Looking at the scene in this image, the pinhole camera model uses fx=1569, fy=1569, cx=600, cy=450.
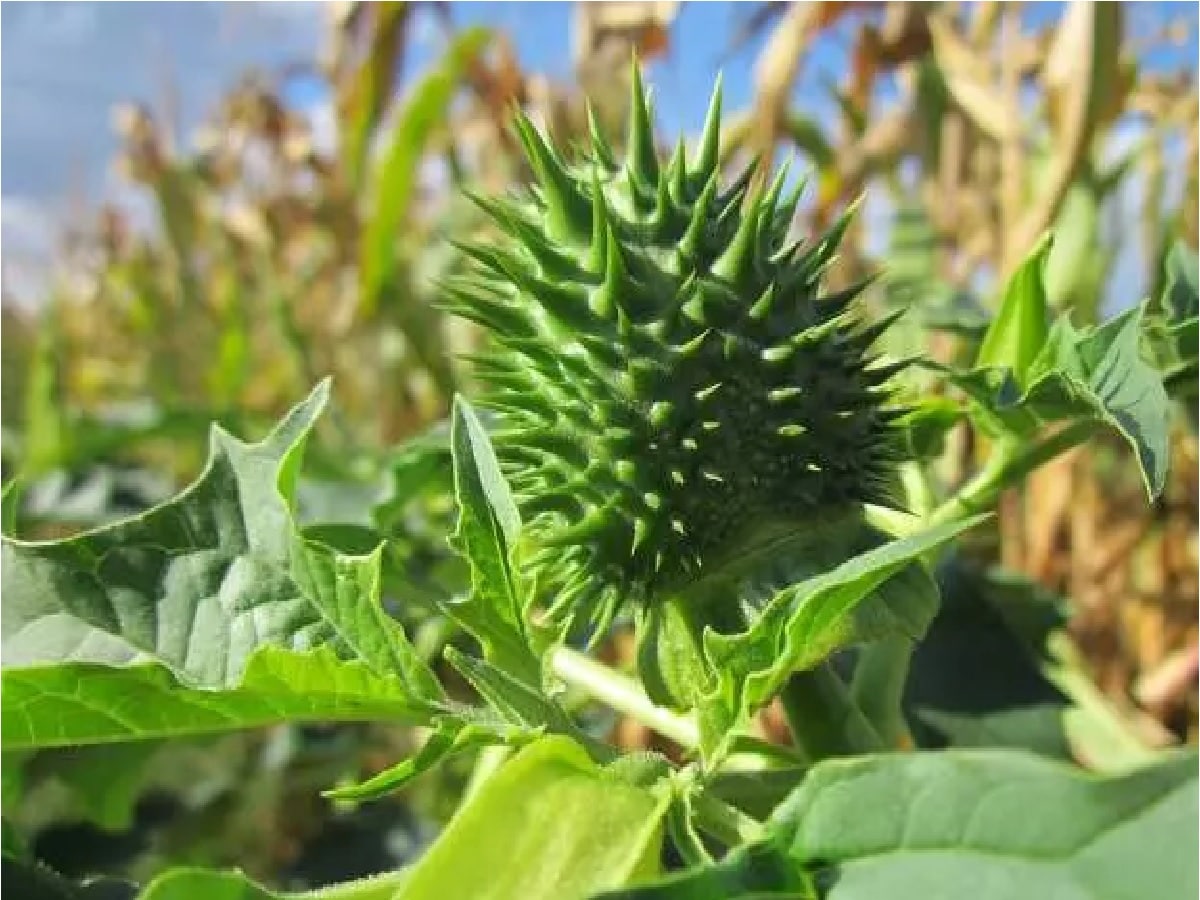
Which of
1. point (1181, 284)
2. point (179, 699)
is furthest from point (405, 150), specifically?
point (179, 699)

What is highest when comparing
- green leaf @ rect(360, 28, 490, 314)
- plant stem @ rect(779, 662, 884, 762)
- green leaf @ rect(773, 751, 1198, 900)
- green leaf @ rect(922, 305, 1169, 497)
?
green leaf @ rect(360, 28, 490, 314)

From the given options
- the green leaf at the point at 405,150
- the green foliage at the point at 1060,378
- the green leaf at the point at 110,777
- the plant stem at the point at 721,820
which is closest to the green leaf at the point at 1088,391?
the green foliage at the point at 1060,378

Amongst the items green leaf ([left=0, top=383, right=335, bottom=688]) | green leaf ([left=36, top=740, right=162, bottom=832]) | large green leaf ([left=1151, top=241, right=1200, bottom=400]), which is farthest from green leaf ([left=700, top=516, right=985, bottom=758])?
green leaf ([left=36, top=740, right=162, bottom=832])

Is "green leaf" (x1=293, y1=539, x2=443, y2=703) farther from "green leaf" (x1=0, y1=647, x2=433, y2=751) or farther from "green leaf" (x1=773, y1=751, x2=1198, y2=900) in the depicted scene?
"green leaf" (x1=773, y1=751, x2=1198, y2=900)

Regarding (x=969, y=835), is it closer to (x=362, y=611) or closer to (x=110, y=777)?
(x=362, y=611)

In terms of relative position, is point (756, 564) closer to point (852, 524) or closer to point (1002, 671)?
point (852, 524)

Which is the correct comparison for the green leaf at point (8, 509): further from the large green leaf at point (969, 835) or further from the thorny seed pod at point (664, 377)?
the large green leaf at point (969, 835)
